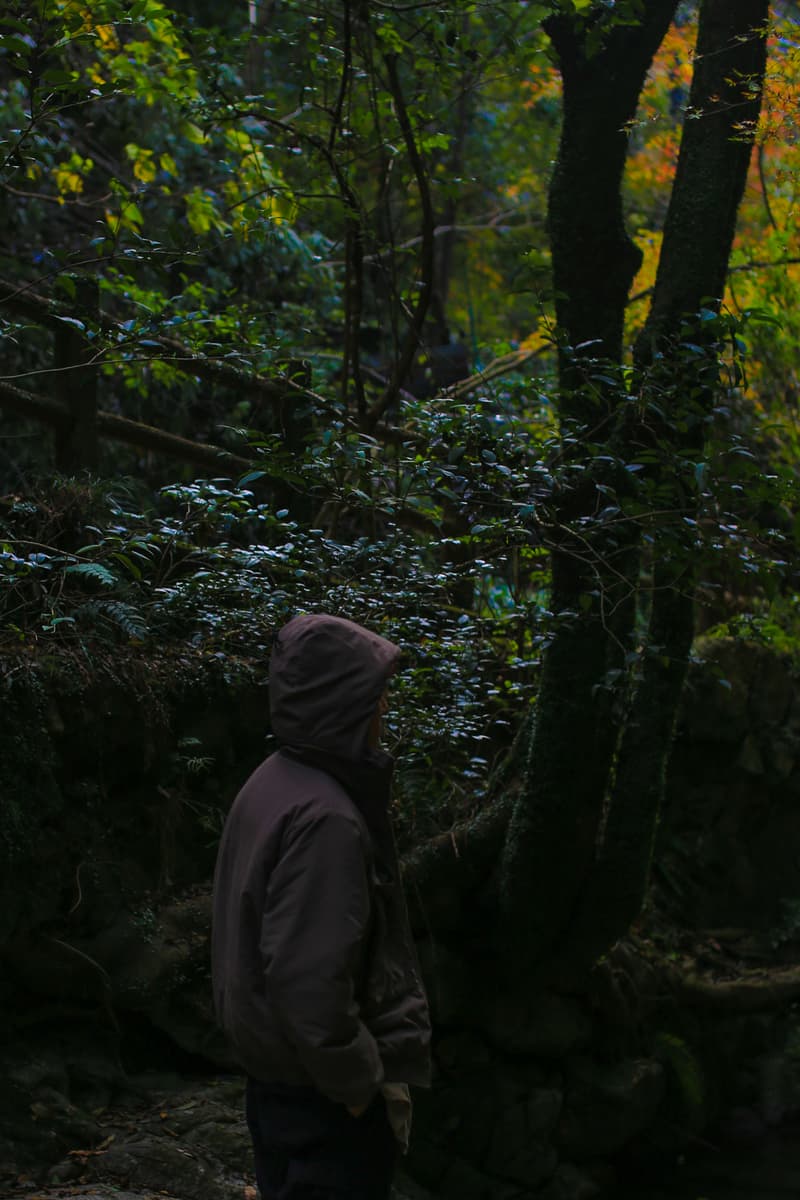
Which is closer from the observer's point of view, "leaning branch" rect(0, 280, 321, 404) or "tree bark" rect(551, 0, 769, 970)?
"tree bark" rect(551, 0, 769, 970)

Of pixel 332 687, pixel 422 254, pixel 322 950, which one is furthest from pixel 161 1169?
pixel 422 254

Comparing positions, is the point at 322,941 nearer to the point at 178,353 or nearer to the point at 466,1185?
the point at 178,353

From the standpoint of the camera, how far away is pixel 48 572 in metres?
5.31

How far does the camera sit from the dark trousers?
8.54 ft

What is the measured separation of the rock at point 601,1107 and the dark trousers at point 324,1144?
4.13 metres

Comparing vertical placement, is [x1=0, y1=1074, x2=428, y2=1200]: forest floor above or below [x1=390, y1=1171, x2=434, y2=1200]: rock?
above

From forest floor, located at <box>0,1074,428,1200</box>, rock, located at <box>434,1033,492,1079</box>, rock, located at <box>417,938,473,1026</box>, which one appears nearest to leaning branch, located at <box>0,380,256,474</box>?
rock, located at <box>417,938,473,1026</box>

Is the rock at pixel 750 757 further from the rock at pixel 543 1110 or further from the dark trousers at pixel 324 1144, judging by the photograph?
the dark trousers at pixel 324 1144

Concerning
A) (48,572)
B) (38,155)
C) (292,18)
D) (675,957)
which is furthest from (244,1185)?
(292,18)

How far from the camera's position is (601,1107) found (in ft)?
21.2

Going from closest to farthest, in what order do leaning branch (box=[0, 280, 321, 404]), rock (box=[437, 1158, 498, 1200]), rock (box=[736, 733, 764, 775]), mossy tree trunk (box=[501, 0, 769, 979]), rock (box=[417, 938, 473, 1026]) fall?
1. leaning branch (box=[0, 280, 321, 404])
2. mossy tree trunk (box=[501, 0, 769, 979])
3. rock (box=[437, 1158, 498, 1200])
4. rock (box=[417, 938, 473, 1026])
5. rock (box=[736, 733, 764, 775])

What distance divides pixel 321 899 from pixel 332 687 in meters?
0.51

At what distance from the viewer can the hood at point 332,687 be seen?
8.81ft

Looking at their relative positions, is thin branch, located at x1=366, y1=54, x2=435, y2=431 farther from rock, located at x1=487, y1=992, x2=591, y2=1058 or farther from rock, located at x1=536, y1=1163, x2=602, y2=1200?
rock, located at x1=536, y1=1163, x2=602, y2=1200
